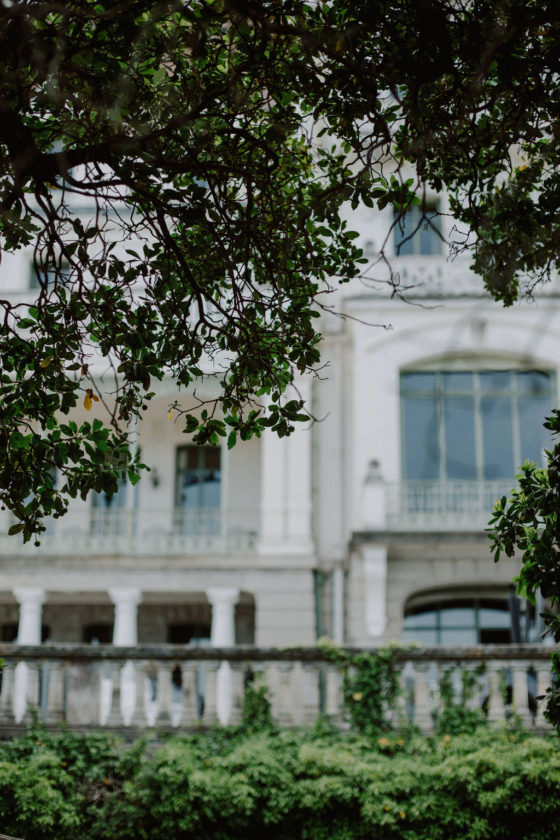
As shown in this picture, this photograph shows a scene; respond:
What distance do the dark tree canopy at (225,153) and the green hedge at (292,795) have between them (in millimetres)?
3657

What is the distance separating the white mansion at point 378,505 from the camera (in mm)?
17781

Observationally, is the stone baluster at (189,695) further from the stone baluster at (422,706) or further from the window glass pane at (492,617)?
the window glass pane at (492,617)

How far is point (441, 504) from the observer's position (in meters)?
17.8

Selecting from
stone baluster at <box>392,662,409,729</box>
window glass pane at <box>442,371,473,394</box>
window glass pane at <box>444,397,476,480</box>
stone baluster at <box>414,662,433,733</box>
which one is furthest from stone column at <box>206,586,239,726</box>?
stone baluster at <box>414,662,433,733</box>

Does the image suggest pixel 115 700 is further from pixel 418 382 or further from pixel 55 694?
pixel 418 382

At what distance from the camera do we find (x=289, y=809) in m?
9.03

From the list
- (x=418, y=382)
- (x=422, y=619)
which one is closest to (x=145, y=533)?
(x=422, y=619)

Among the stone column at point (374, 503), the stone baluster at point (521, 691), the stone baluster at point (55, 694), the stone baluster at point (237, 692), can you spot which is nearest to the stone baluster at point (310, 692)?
the stone baluster at point (237, 692)

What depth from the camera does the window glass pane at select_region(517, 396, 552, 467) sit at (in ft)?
59.5

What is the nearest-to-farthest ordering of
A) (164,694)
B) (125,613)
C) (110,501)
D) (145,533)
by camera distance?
(164,694) → (125,613) → (145,533) → (110,501)

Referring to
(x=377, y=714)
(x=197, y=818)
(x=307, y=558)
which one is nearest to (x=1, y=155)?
(x=197, y=818)

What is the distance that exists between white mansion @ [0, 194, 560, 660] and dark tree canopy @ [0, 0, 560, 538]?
35.0 ft

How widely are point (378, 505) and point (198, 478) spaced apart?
16.8 ft

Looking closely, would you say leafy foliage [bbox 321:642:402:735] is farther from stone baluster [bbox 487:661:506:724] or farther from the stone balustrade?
stone baluster [bbox 487:661:506:724]
